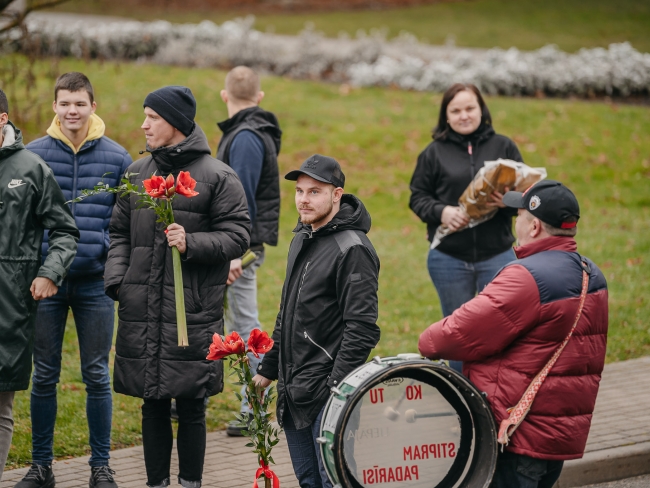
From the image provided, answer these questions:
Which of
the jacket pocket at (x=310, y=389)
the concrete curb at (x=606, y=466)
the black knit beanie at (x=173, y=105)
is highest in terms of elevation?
the black knit beanie at (x=173, y=105)

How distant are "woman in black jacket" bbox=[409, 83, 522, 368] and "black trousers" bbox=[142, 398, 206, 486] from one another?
223 centimetres

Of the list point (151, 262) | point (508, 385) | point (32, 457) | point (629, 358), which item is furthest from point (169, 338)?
point (629, 358)

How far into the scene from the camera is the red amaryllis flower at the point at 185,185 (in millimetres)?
4707

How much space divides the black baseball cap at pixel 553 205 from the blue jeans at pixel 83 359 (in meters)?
2.76

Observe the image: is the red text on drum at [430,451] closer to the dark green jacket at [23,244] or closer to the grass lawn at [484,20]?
the dark green jacket at [23,244]

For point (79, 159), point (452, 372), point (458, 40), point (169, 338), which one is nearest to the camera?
point (452, 372)

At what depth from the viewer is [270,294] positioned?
10445mm

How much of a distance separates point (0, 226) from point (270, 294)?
5516 mm

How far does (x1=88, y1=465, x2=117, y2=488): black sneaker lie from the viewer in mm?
5605

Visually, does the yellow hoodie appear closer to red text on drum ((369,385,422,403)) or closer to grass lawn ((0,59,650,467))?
red text on drum ((369,385,422,403))

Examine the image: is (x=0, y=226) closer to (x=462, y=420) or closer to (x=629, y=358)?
(x=462, y=420)

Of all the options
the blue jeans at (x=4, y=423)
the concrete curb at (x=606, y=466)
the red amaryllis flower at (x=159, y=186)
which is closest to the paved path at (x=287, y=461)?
the concrete curb at (x=606, y=466)

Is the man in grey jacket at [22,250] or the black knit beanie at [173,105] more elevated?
the black knit beanie at [173,105]

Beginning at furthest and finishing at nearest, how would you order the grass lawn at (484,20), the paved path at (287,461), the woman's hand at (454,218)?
the grass lawn at (484,20)
the woman's hand at (454,218)
the paved path at (287,461)
